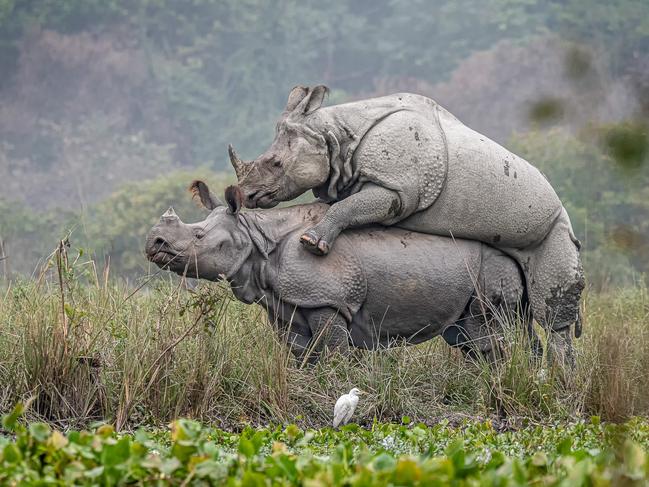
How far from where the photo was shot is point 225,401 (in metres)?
6.34

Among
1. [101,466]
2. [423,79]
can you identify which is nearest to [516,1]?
[423,79]

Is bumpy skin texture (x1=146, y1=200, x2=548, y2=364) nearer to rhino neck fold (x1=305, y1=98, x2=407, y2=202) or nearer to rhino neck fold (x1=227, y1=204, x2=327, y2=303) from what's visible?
rhino neck fold (x1=227, y1=204, x2=327, y2=303)

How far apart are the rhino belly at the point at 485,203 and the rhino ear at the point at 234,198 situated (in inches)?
37.9

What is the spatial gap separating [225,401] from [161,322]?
534 mm

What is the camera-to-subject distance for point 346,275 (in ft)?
22.2

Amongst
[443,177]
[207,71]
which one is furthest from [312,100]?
[207,71]

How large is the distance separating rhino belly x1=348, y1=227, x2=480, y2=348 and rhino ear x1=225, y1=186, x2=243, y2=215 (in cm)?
67

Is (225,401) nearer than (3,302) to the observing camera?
Yes

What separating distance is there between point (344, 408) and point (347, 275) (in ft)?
3.48

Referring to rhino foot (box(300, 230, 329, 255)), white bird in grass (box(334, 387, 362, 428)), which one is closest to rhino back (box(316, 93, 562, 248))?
rhino foot (box(300, 230, 329, 255))

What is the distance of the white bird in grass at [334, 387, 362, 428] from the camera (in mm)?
5914

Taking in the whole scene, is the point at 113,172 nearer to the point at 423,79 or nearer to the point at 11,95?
the point at 11,95

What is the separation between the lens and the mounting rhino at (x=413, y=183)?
22.2 ft

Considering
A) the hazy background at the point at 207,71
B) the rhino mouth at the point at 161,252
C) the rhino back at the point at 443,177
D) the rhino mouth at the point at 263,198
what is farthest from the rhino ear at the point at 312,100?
the hazy background at the point at 207,71
